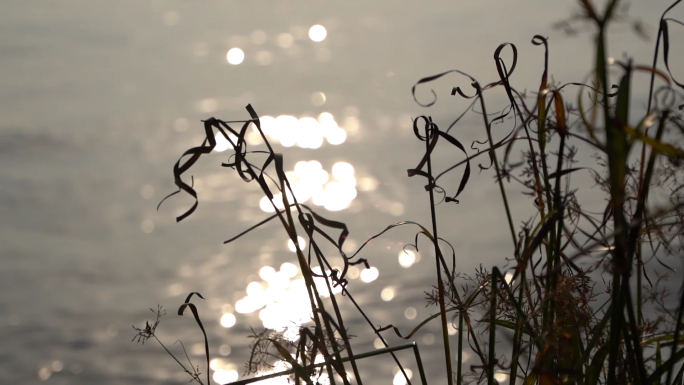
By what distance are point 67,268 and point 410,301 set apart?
6.85 feet

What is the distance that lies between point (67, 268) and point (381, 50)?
17.5 ft

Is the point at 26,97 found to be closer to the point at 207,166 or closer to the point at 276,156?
the point at 207,166

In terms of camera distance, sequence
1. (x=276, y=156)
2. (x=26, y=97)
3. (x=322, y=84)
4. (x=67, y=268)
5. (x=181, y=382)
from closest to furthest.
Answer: (x=276, y=156), (x=181, y=382), (x=67, y=268), (x=26, y=97), (x=322, y=84)

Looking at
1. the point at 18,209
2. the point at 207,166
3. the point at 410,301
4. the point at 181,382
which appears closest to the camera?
the point at 181,382

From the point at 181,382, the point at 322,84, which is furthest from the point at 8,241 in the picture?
the point at 322,84

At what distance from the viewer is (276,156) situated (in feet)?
2.51

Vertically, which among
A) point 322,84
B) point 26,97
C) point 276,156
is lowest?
point 276,156

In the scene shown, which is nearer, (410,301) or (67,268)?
(410,301)

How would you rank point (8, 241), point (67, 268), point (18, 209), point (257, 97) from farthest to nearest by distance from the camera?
point (257, 97)
point (18, 209)
point (8, 241)
point (67, 268)

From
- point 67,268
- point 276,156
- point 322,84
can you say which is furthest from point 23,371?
point 322,84

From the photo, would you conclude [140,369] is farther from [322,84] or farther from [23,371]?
[322,84]

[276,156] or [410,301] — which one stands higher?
[410,301]

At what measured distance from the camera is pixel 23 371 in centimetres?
324

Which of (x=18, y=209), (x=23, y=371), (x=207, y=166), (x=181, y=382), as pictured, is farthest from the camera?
(x=207, y=166)
